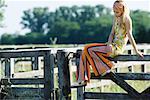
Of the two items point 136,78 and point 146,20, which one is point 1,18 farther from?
point 146,20

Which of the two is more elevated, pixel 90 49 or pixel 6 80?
pixel 90 49

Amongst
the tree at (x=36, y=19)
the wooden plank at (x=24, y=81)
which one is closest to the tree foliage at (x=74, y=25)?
the tree at (x=36, y=19)

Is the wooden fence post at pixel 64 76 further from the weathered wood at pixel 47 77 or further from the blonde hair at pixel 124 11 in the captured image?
the blonde hair at pixel 124 11

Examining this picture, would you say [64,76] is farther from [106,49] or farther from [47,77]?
[106,49]

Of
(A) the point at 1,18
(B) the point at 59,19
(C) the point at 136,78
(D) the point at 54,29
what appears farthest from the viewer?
(B) the point at 59,19

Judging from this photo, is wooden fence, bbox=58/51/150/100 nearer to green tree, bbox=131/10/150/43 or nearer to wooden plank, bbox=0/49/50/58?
wooden plank, bbox=0/49/50/58

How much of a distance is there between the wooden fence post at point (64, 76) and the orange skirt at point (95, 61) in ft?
1.26

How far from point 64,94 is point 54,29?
103 metres

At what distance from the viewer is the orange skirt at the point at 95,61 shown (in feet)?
27.1

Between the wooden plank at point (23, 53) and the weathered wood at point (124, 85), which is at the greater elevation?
the wooden plank at point (23, 53)

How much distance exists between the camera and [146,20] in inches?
4104

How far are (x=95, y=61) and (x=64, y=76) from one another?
72cm

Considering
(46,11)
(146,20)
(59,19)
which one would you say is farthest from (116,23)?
(46,11)

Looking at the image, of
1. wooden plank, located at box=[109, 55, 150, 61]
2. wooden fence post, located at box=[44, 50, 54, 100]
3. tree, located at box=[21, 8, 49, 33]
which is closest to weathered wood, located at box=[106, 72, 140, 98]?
wooden plank, located at box=[109, 55, 150, 61]
